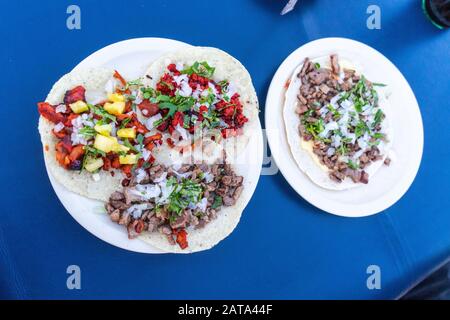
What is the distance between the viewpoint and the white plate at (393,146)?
118 inches

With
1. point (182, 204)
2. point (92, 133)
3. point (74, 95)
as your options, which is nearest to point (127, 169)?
point (92, 133)

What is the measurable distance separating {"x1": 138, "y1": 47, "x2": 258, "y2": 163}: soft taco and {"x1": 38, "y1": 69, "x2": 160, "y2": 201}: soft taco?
0.13 m

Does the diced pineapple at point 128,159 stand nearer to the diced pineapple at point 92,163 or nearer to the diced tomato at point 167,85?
the diced pineapple at point 92,163

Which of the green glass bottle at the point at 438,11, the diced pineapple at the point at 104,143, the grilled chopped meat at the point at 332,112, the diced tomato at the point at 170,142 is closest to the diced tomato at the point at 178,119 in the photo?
the diced tomato at the point at 170,142

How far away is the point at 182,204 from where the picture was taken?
9.20 feet

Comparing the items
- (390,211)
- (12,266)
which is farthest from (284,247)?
(12,266)

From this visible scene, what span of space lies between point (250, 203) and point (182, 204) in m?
0.52

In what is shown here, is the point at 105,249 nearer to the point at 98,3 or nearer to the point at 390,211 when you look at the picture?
the point at 98,3

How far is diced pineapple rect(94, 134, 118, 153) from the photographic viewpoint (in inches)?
104

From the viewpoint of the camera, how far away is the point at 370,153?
310 centimetres

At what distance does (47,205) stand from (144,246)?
0.72 metres

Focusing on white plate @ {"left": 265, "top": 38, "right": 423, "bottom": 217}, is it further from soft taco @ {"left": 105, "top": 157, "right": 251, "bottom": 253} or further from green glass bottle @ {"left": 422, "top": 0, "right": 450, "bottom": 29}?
green glass bottle @ {"left": 422, "top": 0, "right": 450, "bottom": 29}

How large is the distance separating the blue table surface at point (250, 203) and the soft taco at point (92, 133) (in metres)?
0.27

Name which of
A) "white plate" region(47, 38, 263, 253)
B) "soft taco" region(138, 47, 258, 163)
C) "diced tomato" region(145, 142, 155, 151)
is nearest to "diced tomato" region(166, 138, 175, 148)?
"soft taco" region(138, 47, 258, 163)
